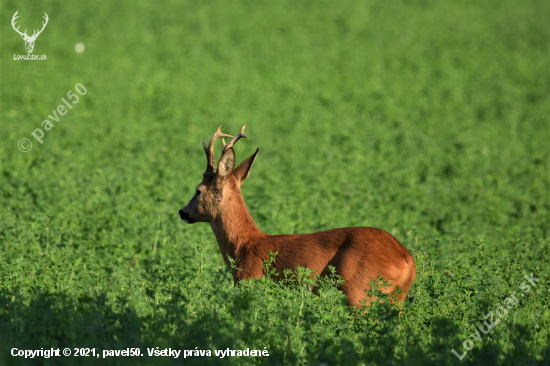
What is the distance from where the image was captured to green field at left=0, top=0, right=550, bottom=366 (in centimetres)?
495

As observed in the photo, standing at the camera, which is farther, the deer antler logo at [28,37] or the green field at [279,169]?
the deer antler logo at [28,37]

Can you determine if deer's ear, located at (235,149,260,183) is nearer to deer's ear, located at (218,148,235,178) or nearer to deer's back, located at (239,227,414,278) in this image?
deer's ear, located at (218,148,235,178)

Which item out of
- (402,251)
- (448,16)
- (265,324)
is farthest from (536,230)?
(448,16)

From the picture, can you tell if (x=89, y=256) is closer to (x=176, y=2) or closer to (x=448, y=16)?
(x=176, y=2)

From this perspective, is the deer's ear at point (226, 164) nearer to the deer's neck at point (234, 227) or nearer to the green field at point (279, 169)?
the deer's neck at point (234, 227)

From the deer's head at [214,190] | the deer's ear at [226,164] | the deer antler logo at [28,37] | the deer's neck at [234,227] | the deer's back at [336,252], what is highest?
the deer antler logo at [28,37]

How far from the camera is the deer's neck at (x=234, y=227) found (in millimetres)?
6914

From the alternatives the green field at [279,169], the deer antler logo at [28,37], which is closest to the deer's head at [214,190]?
the green field at [279,169]

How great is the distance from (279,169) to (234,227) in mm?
5925

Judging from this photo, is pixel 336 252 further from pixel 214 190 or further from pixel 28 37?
pixel 28 37

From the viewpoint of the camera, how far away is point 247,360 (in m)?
4.65

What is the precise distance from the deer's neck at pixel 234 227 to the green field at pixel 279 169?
310 mm

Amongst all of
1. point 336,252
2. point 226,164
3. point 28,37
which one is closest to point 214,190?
point 226,164

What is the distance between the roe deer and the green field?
0.37 metres
